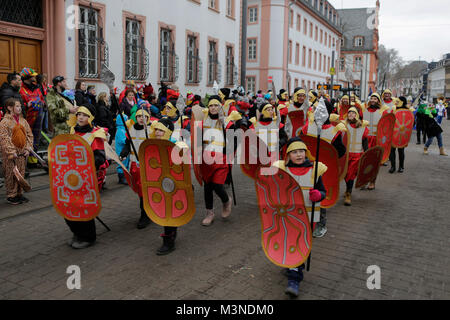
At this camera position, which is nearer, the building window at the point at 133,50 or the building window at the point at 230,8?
the building window at the point at 133,50

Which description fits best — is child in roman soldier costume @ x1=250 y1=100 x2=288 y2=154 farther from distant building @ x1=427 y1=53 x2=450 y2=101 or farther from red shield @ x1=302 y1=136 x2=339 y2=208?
distant building @ x1=427 y1=53 x2=450 y2=101

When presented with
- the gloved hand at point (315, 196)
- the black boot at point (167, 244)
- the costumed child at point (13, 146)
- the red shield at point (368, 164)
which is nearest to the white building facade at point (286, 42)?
the red shield at point (368, 164)

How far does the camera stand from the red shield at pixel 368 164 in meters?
7.16

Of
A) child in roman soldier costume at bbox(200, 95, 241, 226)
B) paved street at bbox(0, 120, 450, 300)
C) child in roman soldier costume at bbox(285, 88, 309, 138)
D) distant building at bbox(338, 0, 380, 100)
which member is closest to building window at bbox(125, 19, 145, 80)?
child in roman soldier costume at bbox(285, 88, 309, 138)

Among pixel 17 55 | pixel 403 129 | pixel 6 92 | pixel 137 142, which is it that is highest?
pixel 17 55

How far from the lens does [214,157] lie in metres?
6.00

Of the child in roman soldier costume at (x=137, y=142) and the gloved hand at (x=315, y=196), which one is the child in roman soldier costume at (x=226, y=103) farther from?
the gloved hand at (x=315, y=196)

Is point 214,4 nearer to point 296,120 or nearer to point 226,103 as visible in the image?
point 226,103

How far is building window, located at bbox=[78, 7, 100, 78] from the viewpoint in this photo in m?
13.4

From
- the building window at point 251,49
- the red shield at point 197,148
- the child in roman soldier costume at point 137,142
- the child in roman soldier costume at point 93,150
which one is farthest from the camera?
the building window at point 251,49

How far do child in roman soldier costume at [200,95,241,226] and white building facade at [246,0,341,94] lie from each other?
85.8 feet

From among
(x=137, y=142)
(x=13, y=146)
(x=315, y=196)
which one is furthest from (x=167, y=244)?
(x=13, y=146)

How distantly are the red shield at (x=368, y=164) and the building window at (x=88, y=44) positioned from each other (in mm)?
9653

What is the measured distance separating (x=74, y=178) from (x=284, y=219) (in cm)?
249
